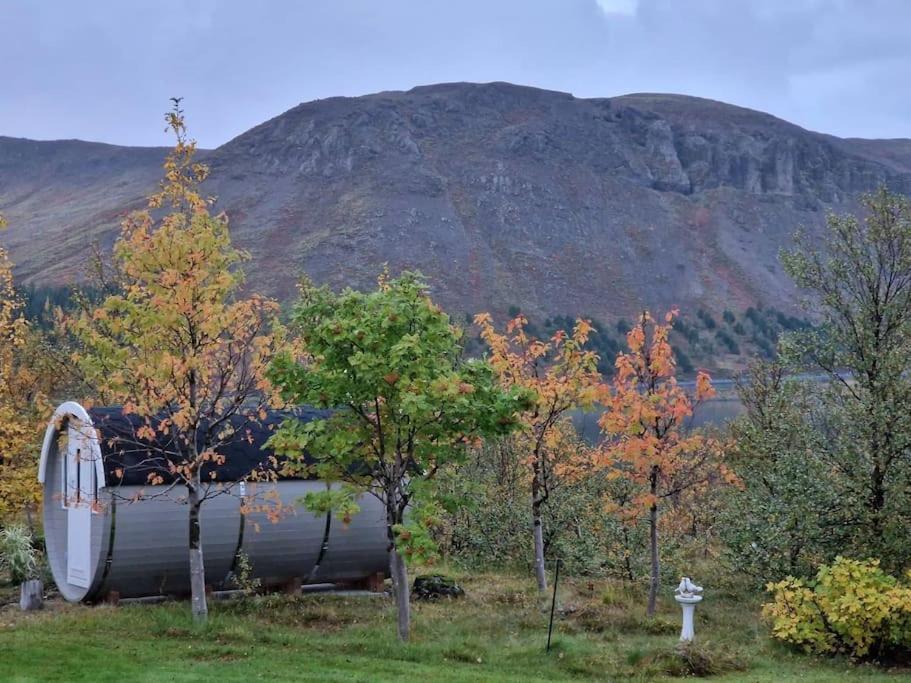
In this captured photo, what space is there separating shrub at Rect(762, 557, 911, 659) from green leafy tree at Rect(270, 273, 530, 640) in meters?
6.04

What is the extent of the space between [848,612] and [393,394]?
8.39 metres

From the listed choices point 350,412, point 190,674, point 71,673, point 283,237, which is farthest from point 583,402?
point 283,237

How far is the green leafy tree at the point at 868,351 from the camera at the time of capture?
17.1 metres

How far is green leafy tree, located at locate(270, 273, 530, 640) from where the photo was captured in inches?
560

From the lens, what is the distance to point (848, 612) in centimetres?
1511

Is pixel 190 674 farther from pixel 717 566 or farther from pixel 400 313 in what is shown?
pixel 717 566

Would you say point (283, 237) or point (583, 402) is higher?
point (283, 237)

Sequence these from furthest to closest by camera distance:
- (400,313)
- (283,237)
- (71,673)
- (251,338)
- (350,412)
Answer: (283,237) < (251,338) < (350,412) < (400,313) < (71,673)

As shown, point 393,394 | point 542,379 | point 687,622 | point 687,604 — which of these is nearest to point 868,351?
point 687,604

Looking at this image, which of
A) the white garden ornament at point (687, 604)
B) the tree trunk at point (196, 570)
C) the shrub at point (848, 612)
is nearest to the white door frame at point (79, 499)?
the tree trunk at point (196, 570)

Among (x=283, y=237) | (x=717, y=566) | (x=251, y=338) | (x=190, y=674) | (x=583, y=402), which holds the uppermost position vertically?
(x=283, y=237)

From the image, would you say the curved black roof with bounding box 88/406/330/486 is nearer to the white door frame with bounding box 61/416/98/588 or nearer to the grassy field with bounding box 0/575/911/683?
the white door frame with bounding box 61/416/98/588

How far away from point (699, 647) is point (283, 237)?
186312 millimetres

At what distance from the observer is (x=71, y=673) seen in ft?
41.3
